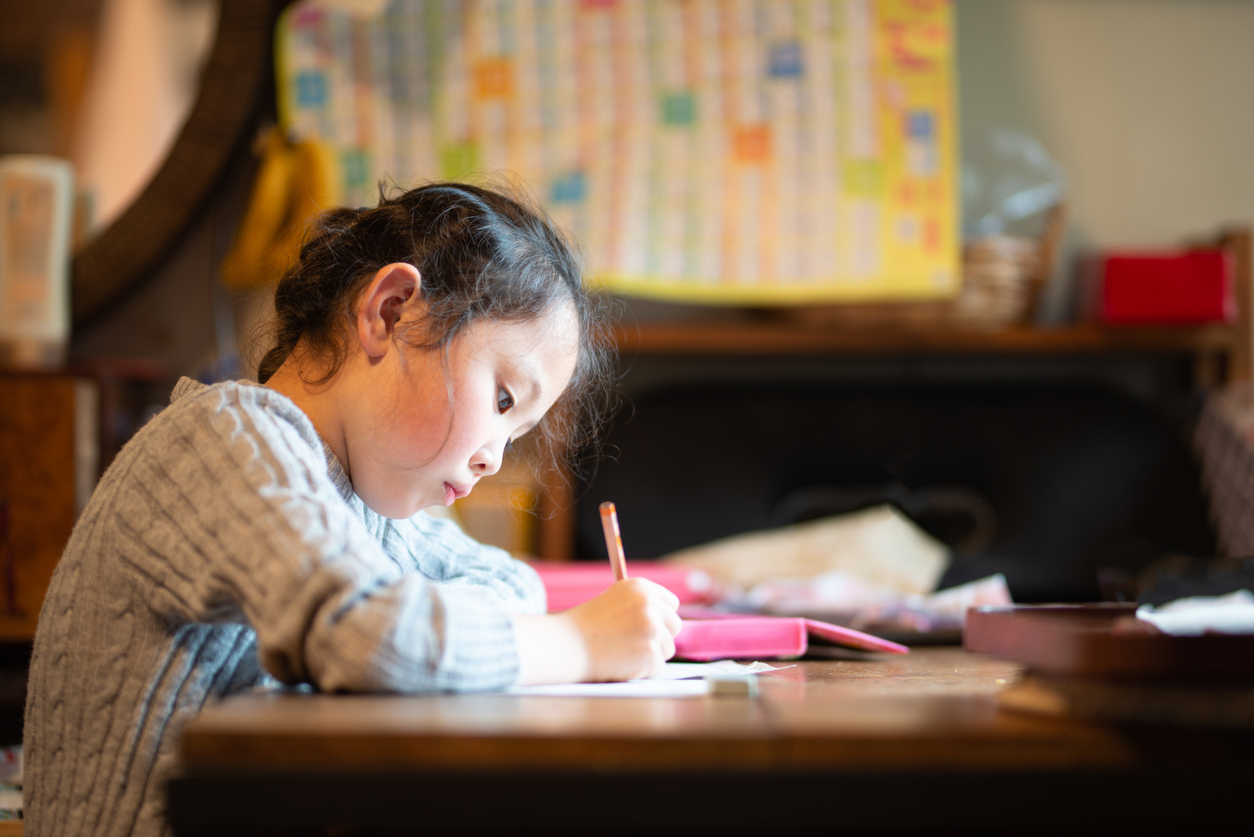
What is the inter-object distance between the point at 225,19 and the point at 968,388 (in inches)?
67.9

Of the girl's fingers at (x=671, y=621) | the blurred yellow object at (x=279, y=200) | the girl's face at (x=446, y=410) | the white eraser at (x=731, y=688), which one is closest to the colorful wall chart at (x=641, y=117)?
the blurred yellow object at (x=279, y=200)

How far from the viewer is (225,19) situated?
6.88ft

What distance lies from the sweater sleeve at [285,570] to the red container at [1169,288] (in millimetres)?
1682

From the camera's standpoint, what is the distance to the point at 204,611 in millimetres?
559

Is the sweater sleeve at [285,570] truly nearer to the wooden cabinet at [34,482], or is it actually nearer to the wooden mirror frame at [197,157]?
the wooden cabinet at [34,482]

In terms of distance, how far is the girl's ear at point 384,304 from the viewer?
729mm

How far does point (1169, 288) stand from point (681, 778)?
182 centimetres

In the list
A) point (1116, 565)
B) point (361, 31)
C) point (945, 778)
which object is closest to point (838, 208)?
point (1116, 565)

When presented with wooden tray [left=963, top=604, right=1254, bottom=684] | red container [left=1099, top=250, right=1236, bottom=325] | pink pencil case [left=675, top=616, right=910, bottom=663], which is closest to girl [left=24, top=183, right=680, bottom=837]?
pink pencil case [left=675, top=616, right=910, bottom=663]

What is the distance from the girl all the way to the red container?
54.7 inches

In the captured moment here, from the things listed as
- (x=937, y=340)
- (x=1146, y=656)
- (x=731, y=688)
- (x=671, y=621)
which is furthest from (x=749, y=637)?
(x=937, y=340)

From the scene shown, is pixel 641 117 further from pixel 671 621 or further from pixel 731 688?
pixel 731 688

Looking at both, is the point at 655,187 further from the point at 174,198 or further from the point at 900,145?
the point at 174,198

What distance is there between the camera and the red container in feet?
6.11
